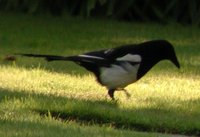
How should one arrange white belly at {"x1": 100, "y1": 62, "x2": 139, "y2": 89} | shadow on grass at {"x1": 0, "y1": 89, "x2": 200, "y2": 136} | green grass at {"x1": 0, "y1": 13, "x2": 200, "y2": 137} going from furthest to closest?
white belly at {"x1": 100, "y1": 62, "x2": 139, "y2": 89}
shadow on grass at {"x1": 0, "y1": 89, "x2": 200, "y2": 136}
green grass at {"x1": 0, "y1": 13, "x2": 200, "y2": 137}

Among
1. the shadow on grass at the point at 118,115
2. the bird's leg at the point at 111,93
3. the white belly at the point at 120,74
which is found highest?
the white belly at the point at 120,74

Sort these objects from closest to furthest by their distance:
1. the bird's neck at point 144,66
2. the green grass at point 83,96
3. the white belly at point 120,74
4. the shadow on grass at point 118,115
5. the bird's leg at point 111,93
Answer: the green grass at point 83,96
the shadow on grass at point 118,115
the white belly at point 120,74
the bird's neck at point 144,66
the bird's leg at point 111,93

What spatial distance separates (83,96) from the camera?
29.6 feet

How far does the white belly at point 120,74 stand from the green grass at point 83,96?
0.93 feet

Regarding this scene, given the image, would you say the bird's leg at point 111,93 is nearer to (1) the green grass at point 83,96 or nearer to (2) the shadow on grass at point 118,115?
(1) the green grass at point 83,96

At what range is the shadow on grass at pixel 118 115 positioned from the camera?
7809 millimetres

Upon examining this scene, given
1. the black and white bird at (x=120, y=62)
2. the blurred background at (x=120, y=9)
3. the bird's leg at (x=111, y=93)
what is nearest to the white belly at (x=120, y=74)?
the black and white bird at (x=120, y=62)

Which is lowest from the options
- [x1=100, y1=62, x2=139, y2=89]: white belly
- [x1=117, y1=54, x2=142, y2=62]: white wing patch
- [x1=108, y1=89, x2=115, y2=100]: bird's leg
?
[x1=108, y1=89, x2=115, y2=100]: bird's leg

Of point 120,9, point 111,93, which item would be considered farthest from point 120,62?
point 120,9

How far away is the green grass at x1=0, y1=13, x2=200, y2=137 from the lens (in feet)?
24.6

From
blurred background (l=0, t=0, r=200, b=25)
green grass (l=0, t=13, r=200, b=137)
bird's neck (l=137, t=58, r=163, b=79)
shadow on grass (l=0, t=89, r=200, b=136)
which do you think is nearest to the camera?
green grass (l=0, t=13, r=200, b=137)

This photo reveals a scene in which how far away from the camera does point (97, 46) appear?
45.1 feet

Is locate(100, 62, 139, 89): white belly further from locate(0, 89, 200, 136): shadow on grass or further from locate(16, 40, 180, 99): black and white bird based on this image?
locate(0, 89, 200, 136): shadow on grass

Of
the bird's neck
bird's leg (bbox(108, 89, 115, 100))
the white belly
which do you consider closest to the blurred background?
bird's leg (bbox(108, 89, 115, 100))
